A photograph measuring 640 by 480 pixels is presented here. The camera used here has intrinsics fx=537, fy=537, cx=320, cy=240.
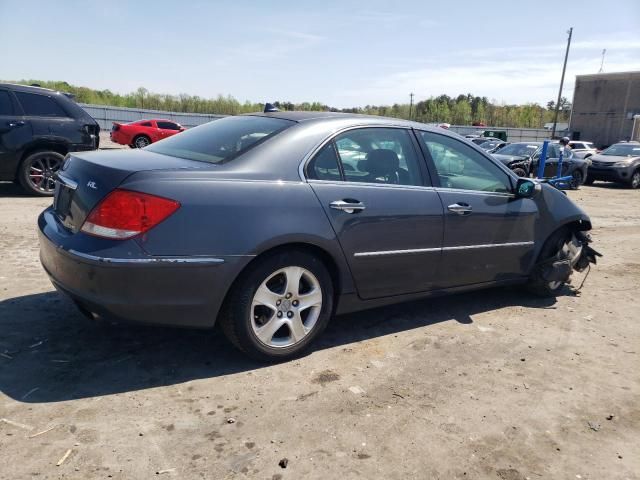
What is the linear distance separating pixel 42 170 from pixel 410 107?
73.4 meters

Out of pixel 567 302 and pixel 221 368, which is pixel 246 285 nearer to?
pixel 221 368

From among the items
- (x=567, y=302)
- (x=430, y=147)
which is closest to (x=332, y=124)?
(x=430, y=147)

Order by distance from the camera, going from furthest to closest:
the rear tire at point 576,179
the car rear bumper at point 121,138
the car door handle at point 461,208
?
the car rear bumper at point 121,138 → the rear tire at point 576,179 → the car door handle at point 461,208

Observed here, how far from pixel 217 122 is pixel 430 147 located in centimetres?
166

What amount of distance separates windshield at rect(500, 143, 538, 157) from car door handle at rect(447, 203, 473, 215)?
43.3 feet

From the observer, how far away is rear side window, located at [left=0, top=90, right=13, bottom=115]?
826cm

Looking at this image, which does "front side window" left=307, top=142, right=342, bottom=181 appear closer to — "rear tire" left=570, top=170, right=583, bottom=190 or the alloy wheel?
the alloy wheel

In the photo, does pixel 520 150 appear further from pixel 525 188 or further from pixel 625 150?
pixel 525 188

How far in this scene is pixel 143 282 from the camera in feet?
9.35

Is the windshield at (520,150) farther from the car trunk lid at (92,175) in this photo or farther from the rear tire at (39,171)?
the car trunk lid at (92,175)

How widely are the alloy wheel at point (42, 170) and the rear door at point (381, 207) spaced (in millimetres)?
6677

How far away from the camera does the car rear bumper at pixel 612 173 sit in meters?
17.6

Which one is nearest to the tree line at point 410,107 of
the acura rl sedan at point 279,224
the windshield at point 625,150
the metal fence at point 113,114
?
the metal fence at point 113,114

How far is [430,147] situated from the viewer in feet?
13.5
